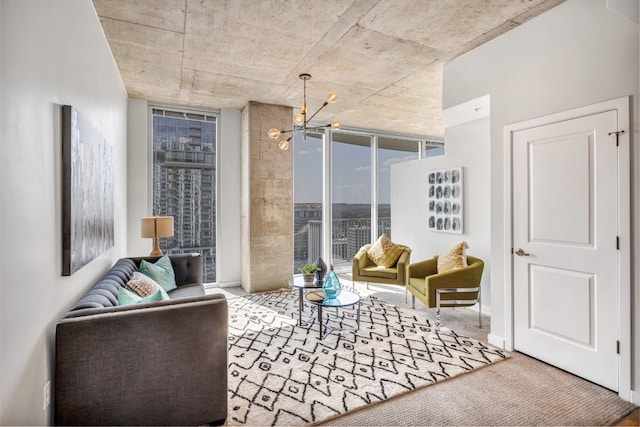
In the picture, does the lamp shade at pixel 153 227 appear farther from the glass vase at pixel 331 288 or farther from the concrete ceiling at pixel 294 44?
the glass vase at pixel 331 288

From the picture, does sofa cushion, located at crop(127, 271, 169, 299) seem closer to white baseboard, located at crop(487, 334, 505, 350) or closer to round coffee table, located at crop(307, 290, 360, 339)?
Result: round coffee table, located at crop(307, 290, 360, 339)

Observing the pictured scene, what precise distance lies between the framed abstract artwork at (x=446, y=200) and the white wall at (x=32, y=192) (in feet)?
14.0

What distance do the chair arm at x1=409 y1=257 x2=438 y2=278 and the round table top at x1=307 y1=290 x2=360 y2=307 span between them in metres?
1.09

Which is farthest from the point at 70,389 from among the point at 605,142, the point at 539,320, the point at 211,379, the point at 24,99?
the point at 605,142

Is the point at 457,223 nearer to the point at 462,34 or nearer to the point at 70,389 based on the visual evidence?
the point at 462,34

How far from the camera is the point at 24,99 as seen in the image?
1.46m

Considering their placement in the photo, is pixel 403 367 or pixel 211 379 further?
pixel 403 367

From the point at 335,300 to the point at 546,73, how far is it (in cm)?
281

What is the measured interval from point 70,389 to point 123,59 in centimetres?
344

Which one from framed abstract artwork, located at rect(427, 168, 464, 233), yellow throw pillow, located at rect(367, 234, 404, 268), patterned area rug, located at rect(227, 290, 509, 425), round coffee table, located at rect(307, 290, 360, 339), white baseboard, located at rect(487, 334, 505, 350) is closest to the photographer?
patterned area rug, located at rect(227, 290, 509, 425)

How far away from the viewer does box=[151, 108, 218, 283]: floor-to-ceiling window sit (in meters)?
5.26

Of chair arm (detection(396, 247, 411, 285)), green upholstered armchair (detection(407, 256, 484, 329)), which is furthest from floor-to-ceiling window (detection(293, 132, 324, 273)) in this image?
green upholstered armchair (detection(407, 256, 484, 329))

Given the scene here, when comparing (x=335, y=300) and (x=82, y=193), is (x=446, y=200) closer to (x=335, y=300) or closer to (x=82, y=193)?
(x=335, y=300)

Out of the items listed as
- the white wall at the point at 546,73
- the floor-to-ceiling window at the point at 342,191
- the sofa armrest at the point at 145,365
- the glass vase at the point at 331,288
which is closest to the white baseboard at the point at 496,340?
the white wall at the point at 546,73
